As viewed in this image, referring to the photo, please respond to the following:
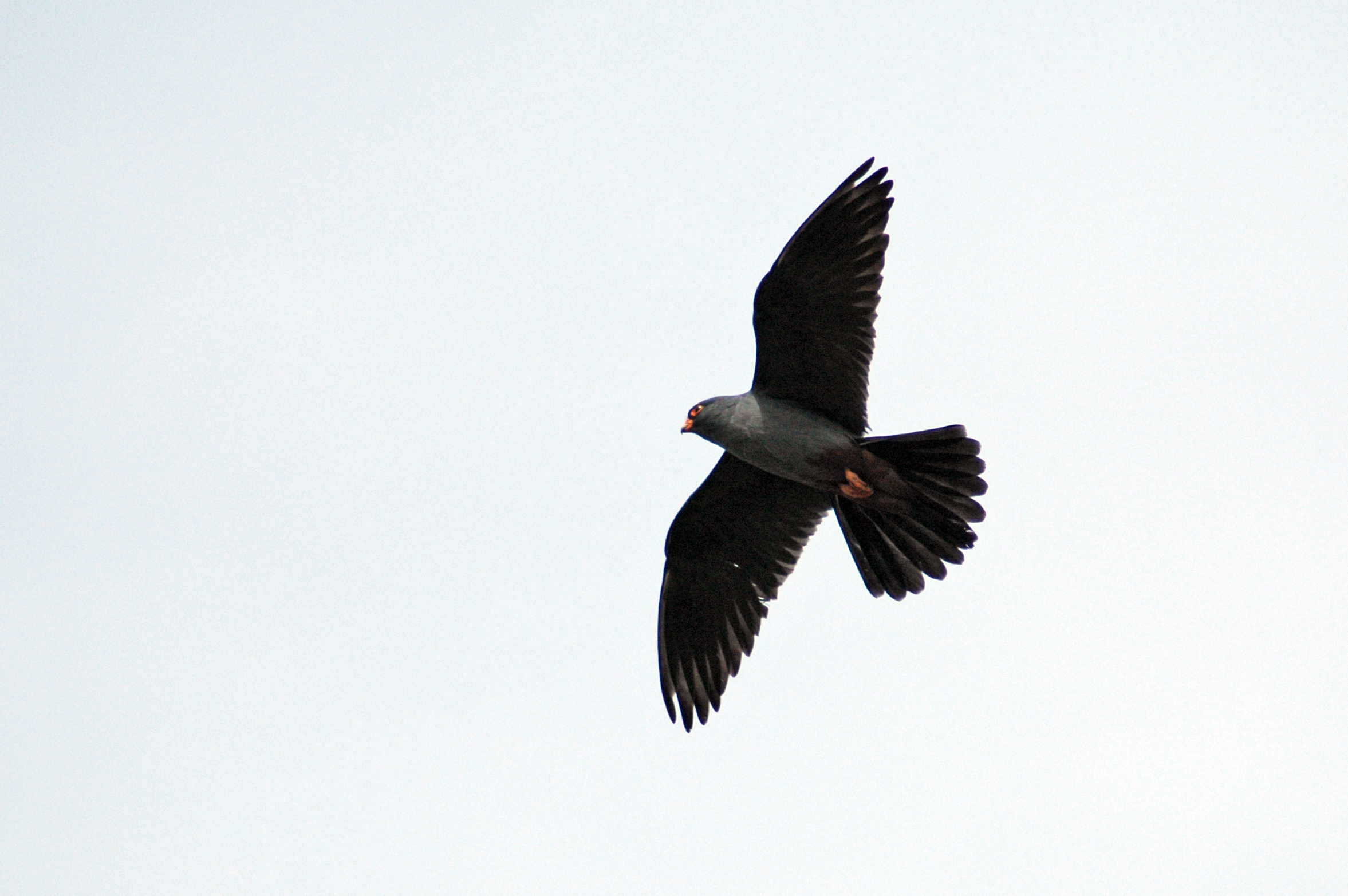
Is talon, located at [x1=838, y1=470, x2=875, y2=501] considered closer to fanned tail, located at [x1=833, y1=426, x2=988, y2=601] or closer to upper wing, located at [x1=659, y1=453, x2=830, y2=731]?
fanned tail, located at [x1=833, y1=426, x2=988, y2=601]

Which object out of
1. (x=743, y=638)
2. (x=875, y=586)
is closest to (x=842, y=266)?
(x=875, y=586)

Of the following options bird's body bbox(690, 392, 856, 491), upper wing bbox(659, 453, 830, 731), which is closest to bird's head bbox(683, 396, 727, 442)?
bird's body bbox(690, 392, 856, 491)

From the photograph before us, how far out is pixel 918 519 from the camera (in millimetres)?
8992

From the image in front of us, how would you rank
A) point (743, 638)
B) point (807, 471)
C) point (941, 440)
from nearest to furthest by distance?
point (941, 440) < point (807, 471) < point (743, 638)

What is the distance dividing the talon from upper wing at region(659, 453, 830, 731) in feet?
3.30

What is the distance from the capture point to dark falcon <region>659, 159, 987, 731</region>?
8.74m

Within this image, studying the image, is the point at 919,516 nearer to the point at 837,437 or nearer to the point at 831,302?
the point at 837,437

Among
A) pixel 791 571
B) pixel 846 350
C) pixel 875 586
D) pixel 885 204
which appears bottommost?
pixel 875 586

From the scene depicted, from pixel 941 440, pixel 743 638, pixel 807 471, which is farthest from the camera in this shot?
pixel 743 638

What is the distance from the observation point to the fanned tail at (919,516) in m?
8.63

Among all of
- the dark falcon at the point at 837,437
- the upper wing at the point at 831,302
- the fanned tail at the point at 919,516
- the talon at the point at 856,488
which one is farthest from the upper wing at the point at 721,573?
the upper wing at the point at 831,302

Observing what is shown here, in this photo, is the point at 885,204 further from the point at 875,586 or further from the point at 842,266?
the point at 875,586

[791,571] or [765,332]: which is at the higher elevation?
[765,332]

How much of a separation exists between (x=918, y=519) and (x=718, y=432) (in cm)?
159
